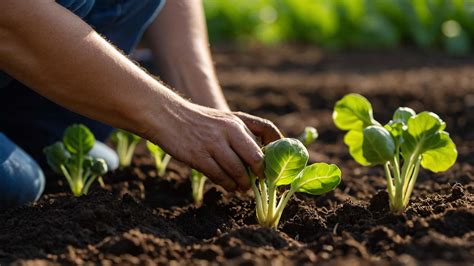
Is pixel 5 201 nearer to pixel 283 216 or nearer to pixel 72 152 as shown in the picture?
pixel 72 152

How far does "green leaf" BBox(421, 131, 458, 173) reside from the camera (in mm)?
2330

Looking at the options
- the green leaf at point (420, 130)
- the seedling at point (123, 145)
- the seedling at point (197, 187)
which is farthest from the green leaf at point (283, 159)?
the seedling at point (123, 145)

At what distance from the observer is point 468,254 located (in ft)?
5.90

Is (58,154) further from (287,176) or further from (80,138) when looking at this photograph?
(287,176)

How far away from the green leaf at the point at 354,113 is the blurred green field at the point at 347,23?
4.42 meters

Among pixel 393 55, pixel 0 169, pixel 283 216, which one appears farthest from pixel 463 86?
pixel 0 169

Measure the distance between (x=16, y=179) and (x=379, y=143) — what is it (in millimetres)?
1259

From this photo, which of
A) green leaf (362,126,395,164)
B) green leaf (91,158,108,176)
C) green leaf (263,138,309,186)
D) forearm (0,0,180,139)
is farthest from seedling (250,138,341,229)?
green leaf (91,158,108,176)

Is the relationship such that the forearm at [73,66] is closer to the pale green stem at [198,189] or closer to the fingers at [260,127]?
the fingers at [260,127]

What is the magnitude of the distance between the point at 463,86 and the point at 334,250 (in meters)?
3.41

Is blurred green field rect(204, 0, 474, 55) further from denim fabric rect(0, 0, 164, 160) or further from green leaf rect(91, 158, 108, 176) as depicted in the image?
green leaf rect(91, 158, 108, 176)

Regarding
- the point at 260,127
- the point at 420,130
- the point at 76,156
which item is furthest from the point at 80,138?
the point at 420,130

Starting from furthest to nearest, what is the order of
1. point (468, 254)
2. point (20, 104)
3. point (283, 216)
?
point (20, 104) → point (283, 216) → point (468, 254)

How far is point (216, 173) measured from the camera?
2.24 m
